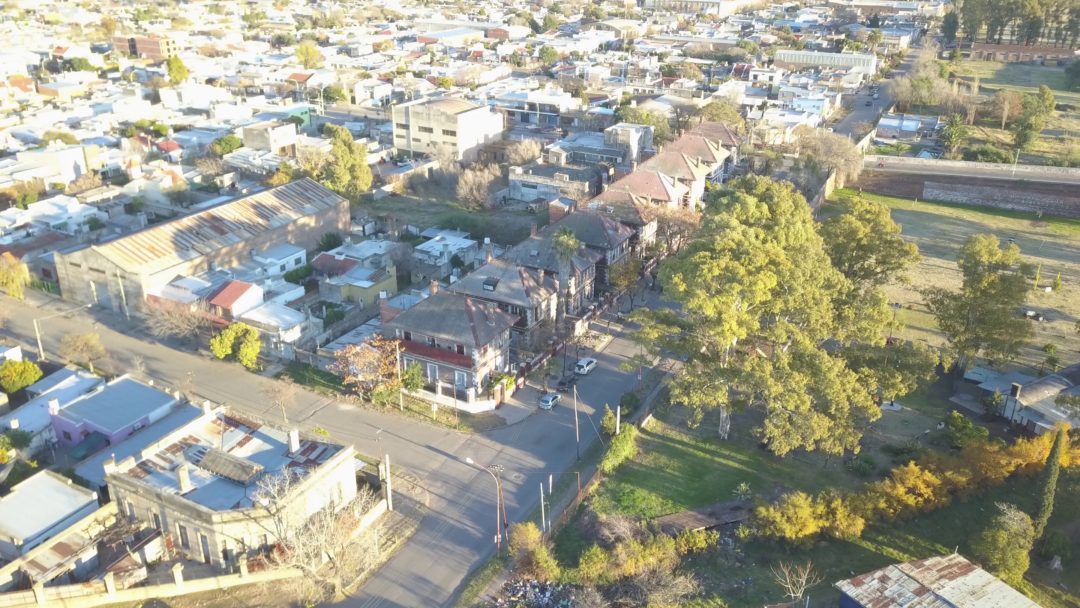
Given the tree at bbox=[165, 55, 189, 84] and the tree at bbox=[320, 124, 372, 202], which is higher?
the tree at bbox=[165, 55, 189, 84]

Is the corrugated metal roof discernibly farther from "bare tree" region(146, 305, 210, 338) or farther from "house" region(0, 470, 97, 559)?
"house" region(0, 470, 97, 559)

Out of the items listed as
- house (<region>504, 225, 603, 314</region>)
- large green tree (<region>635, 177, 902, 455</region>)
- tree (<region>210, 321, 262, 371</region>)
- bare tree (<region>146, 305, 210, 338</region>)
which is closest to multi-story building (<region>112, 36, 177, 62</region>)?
bare tree (<region>146, 305, 210, 338</region>)

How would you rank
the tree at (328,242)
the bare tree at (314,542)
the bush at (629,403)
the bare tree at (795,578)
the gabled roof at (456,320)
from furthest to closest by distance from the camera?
the tree at (328,242) < the gabled roof at (456,320) < the bush at (629,403) < the bare tree at (314,542) < the bare tree at (795,578)

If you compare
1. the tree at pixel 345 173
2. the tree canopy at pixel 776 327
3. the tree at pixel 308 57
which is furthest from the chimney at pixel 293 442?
the tree at pixel 308 57

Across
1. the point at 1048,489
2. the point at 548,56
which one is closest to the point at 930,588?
the point at 1048,489

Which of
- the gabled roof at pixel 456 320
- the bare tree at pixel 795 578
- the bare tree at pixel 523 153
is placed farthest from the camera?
the bare tree at pixel 523 153

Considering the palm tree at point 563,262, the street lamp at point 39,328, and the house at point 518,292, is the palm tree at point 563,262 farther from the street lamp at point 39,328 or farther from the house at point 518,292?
the street lamp at point 39,328

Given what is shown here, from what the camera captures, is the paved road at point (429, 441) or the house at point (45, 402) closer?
the paved road at point (429, 441)
